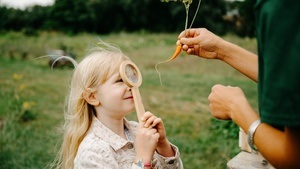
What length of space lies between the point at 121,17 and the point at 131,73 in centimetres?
2997

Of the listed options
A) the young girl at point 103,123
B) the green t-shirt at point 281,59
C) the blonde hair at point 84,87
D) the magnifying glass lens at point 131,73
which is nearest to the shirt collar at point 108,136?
the young girl at point 103,123

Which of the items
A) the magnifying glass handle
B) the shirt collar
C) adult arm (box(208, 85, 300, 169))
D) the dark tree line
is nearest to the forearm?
adult arm (box(208, 85, 300, 169))

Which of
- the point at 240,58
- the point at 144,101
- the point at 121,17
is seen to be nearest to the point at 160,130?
the point at 240,58

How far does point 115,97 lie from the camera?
2064 mm

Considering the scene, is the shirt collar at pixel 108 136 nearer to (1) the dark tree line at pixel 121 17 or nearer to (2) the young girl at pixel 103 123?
(2) the young girl at pixel 103 123

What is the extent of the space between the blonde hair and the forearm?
1.92 ft

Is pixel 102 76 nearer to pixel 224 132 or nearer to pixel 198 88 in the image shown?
pixel 224 132

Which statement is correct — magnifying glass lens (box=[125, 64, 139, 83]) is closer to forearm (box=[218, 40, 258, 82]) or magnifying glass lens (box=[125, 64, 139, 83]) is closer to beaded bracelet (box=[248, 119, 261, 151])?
forearm (box=[218, 40, 258, 82])

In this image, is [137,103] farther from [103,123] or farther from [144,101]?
[144,101]

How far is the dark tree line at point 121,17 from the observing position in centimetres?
2958

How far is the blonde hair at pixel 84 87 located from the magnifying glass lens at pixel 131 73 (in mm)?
168

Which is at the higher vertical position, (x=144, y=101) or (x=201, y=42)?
(x=201, y=42)

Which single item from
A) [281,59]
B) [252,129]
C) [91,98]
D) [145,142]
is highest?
[281,59]

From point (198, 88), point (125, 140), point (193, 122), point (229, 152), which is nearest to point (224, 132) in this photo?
point (229, 152)
